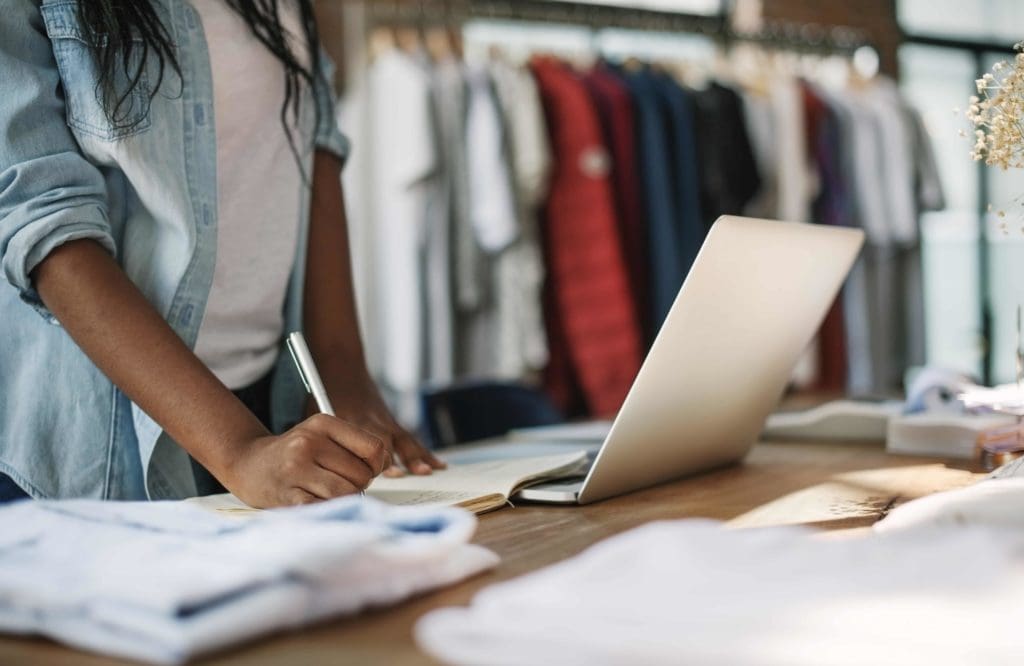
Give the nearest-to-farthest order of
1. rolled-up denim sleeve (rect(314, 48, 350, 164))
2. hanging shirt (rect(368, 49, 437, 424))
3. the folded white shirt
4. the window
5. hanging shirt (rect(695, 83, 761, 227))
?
the folded white shirt
rolled-up denim sleeve (rect(314, 48, 350, 164))
hanging shirt (rect(368, 49, 437, 424))
hanging shirt (rect(695, 83, 761, 227))
the window

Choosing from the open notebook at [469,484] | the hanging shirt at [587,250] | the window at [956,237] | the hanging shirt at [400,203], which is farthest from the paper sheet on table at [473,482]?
the window at [956,237]

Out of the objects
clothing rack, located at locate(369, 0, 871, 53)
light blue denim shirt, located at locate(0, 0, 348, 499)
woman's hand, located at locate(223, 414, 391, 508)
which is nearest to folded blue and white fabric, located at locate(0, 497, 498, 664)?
woman's hand, located at locate(223, 414, 391, 508)

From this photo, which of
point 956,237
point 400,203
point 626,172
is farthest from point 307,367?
point 956,237

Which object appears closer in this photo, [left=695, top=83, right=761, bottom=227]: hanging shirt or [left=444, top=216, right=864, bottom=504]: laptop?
[left=444, top=216, right=864, bottom=504]: laptop

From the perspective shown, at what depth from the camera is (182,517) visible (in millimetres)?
679

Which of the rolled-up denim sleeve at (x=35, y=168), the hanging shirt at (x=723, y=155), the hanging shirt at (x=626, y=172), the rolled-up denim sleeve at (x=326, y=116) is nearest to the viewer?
the rolled-up denim sleeve at (x=35, y=168)

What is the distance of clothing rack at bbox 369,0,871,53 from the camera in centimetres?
368

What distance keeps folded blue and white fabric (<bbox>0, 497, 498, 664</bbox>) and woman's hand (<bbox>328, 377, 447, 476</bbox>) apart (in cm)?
51

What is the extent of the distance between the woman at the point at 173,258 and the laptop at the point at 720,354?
0.70 feet

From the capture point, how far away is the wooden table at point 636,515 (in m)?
0.55

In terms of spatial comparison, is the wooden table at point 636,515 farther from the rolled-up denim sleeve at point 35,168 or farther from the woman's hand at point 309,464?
the rolled-up denim sleeve at point 35,168

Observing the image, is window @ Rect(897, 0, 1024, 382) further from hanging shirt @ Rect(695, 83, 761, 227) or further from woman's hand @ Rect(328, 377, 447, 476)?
woman's hand @ Rect(328, 377, 447, 476)

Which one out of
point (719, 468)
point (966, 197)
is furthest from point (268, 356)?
point (966, 197)

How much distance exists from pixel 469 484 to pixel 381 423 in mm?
222
